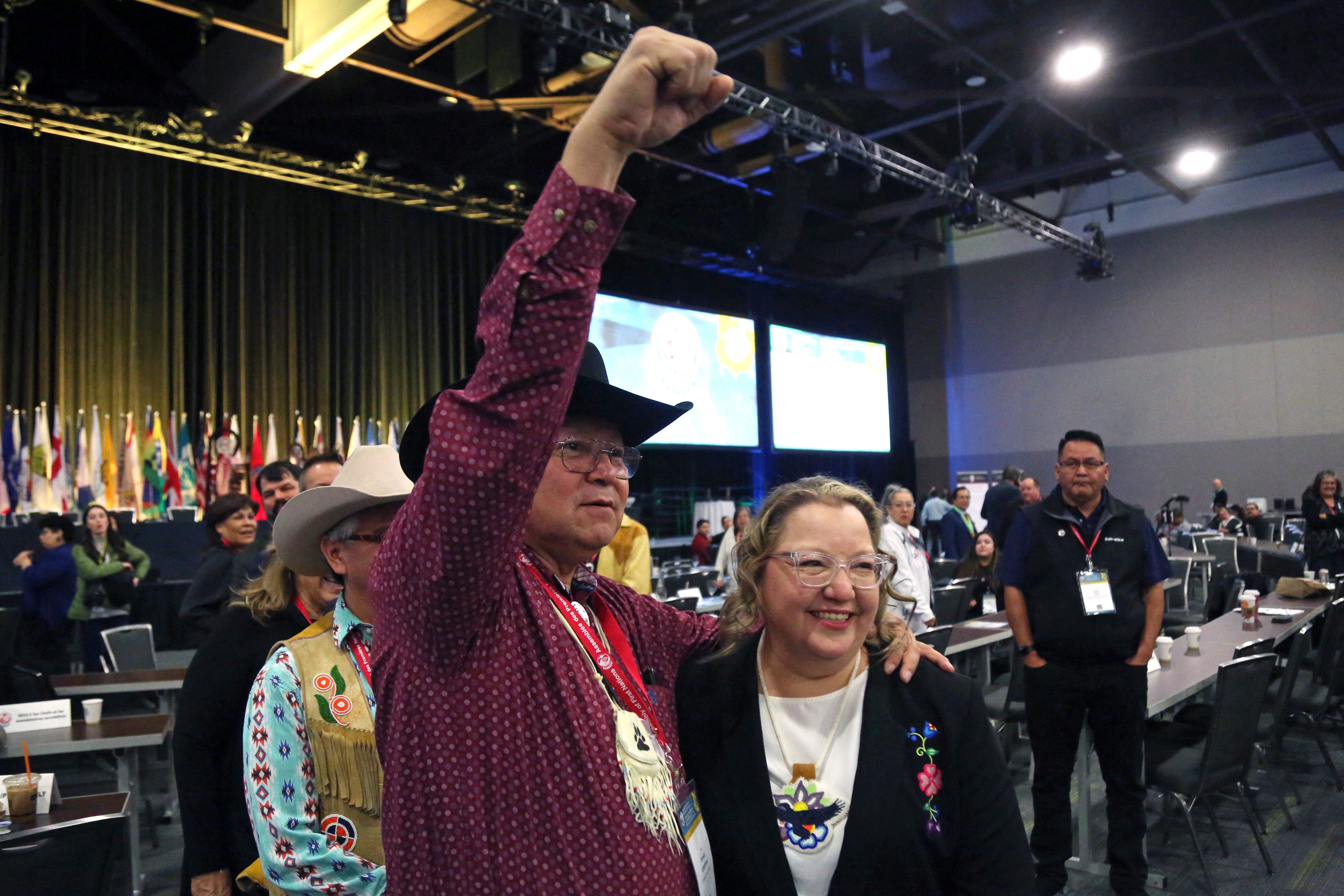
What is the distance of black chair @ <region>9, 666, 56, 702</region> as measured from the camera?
4309 mm

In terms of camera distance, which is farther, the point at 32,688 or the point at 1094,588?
the point at 32,688

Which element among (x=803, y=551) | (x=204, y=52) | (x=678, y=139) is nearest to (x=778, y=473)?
(x=678, y=139)

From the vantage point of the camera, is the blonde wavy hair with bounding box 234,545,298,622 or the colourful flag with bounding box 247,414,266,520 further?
the colourful flag with bounding box 247,414,266,520

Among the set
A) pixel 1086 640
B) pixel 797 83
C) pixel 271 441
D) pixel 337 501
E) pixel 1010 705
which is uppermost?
pixel 797 83

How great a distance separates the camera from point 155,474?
10852mm

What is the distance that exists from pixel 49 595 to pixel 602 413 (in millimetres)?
6814

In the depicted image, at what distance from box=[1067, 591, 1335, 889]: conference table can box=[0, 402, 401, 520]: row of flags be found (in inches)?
330

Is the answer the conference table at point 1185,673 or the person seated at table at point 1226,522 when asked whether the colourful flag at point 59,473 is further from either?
the person seated at table at point 1226,522

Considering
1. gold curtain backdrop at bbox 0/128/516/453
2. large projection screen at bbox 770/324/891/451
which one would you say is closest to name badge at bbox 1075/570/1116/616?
large projection screen at bbox 770/324/891/451

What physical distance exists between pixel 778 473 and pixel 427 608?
48.1ft

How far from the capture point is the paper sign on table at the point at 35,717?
3.50 m

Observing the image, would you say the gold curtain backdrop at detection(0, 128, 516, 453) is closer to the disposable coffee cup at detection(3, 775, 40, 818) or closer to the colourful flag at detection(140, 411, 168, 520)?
the colourful flag at detection(140, 411, 168, 520)

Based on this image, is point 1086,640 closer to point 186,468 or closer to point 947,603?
point 947,603

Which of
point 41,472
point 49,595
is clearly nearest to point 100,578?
point 49,595
